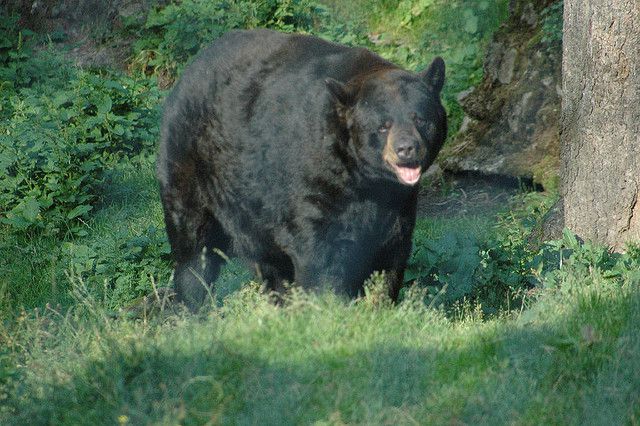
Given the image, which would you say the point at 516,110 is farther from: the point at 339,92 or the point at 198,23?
the point at 339,92

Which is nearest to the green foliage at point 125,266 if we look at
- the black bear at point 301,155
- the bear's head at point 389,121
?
the black bear at point 301,155

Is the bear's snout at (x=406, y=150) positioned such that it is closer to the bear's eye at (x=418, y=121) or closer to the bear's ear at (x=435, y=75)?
the bear's eye at (x=418, y=121)

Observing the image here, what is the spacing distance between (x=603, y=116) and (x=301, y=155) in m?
2.13

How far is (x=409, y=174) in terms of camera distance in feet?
20.6

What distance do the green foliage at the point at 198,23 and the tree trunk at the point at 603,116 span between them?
6012 mm

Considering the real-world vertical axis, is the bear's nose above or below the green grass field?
above

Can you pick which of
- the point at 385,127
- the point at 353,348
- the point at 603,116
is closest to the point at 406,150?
the point at 385,127

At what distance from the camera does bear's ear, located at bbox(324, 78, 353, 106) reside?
6385mm

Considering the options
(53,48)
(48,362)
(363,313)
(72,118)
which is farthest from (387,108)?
(53,48)

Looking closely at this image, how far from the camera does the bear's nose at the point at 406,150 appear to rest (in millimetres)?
6203

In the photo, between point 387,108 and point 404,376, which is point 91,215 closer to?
point 387,108

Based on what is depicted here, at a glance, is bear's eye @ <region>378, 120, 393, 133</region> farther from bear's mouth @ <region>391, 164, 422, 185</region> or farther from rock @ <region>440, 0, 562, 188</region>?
rock @ <region>440, 0, 562, 188</region>

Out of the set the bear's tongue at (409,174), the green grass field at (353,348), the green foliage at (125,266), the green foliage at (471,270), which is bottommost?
the green foliage at (125,266)

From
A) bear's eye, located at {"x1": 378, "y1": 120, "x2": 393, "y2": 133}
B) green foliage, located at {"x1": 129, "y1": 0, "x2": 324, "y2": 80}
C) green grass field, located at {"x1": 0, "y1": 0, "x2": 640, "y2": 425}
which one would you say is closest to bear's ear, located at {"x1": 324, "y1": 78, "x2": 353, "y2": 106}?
bear's eye, located at {"x1": 378, "y1": 120, "x2": 393, "y2": 133}
